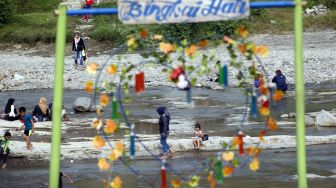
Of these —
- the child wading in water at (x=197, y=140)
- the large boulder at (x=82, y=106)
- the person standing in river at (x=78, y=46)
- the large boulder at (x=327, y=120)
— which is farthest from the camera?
the person standing in river at (x=78, y=46)

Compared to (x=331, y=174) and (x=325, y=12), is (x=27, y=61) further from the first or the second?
(x=331, y=174)

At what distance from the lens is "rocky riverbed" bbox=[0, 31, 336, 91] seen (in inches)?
1473

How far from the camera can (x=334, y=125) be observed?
25.6m

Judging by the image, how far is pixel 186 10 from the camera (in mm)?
10789

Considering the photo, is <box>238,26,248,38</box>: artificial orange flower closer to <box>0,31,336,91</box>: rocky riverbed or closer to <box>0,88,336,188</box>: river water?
<box>0,88,336,188</box>: river water

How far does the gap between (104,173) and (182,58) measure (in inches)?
377

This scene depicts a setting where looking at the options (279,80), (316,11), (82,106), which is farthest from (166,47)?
(316,11)

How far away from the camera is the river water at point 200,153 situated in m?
19.0

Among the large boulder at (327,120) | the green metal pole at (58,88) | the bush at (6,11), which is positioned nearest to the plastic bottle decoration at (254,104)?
the green metal pole at (58,88)

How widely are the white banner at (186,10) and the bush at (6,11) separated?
125 ft

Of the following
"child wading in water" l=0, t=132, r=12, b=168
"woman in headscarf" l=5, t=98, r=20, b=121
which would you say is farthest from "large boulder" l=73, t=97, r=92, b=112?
"child wading in water" l=0, t=132, r=12, b=168

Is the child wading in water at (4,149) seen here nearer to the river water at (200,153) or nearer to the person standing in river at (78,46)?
the river water at (200,153)

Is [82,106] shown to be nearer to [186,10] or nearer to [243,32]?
[186,10]

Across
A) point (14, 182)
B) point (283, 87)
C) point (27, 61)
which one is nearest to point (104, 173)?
point (14, 182)
